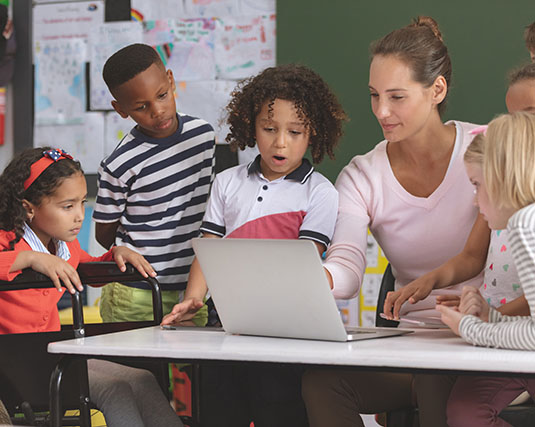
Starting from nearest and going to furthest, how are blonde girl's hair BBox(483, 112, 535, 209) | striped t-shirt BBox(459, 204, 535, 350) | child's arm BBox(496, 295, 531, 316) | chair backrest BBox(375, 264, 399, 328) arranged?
striped t-shirt BBox(459, 204, 535, 350)
blonde girl's hair BBox(483, 112, 535, 209)
child's arm BBox(496, 295, 531, 316)
chair backrest BBox(375, 264, 399, 328)

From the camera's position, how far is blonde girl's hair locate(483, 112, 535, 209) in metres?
1.23

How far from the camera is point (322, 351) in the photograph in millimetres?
1135

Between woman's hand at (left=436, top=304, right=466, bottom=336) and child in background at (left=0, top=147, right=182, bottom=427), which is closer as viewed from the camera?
woman's hand at (left=436, top=304, right=466, bottom=336)

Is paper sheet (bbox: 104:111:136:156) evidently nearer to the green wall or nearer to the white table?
the green wall

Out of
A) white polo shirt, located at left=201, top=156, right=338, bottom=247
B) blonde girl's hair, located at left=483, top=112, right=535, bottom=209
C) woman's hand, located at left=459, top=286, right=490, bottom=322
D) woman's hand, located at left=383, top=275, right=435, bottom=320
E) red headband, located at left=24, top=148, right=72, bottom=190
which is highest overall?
blonde girl's hair, located at left=483, top=112, right=535, bottom=209

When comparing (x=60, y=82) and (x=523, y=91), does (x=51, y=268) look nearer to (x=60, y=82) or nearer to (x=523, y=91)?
(x=523, y=91)

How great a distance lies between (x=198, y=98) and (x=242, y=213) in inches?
64.0

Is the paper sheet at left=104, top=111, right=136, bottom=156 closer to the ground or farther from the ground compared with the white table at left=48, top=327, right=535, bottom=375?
farther from the ground

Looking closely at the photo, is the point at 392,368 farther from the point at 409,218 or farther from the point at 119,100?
the point at 119,100

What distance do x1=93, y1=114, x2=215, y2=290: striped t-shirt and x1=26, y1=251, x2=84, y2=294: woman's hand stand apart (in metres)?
0.49

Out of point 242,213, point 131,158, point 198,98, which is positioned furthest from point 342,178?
point 198,98

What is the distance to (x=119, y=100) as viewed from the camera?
209 cm

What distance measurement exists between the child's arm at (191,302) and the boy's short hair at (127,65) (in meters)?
0.50

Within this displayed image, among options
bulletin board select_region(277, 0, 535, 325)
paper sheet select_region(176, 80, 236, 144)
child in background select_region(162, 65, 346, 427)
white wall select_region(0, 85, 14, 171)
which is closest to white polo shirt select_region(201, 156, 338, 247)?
child in background select_region(162, 65, 346, 427)
